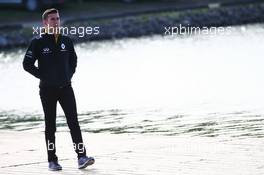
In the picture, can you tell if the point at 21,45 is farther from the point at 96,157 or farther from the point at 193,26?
the point at 96,157

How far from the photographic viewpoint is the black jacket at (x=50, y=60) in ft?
36.8

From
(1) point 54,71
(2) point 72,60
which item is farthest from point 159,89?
(1) point 54,71

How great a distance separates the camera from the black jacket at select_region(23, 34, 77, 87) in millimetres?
11211

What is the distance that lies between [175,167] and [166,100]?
381 inches

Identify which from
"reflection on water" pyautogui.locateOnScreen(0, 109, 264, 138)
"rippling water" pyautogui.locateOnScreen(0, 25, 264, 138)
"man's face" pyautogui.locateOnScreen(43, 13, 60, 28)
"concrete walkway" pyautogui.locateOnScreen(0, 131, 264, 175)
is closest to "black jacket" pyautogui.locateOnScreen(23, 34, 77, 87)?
"man's face" pyautogui.locateOnScreen(43, 13, 60, 28)

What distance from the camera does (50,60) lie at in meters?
11.2

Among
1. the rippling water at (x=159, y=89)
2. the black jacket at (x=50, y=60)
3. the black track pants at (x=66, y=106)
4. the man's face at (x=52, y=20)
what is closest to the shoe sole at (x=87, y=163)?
the black track pants at (x=66, y=106)

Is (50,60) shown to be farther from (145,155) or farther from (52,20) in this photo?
(145,155)

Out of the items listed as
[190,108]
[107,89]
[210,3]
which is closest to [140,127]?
[190,108]

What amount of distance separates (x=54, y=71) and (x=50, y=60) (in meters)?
0.13

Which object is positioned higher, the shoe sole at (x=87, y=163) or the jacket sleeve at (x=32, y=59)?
the jacket sleeve at (x=32, y=59)

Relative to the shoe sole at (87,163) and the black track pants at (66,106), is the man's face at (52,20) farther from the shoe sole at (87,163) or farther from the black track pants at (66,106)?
the shoe sole at (87,163)

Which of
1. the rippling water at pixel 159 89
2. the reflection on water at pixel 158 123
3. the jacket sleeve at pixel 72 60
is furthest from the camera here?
the rippling water at pixel 159 89

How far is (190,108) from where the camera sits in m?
18.8
